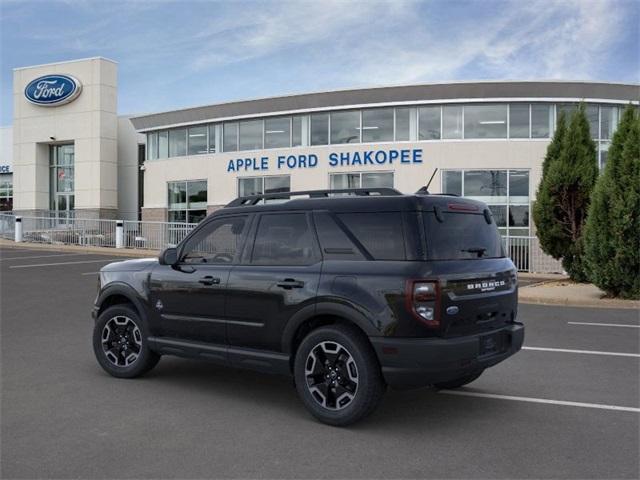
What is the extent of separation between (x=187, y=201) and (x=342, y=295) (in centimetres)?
2637

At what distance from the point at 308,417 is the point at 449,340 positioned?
52.5 inches

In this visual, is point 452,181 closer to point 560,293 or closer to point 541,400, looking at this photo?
point 560,293

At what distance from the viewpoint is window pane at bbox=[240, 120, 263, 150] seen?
92.7 ft

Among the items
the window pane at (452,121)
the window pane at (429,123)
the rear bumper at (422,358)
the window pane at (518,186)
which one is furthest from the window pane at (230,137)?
the rear bumper at (422,358)

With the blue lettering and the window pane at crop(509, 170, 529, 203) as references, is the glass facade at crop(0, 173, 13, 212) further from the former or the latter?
the window pane at crop(509, 170, 529, 203)

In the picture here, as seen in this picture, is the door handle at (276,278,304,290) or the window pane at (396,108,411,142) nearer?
the door handle at (276,278,304,290)

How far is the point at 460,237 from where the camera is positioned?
5117 millimetres

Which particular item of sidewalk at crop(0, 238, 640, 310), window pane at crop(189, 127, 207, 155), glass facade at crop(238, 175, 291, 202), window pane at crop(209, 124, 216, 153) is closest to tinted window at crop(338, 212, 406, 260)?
sidewalk at crop(0, 238, 640, 310)

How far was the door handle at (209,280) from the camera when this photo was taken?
5.70 meters

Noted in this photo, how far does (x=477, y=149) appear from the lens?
79.1ft

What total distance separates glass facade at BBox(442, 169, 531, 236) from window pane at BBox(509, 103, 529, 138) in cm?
137

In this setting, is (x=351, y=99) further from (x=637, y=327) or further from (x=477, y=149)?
(x=637, y=327)

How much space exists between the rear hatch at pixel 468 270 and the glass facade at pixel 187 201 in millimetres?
24927

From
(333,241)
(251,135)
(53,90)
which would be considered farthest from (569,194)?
(53,90)
